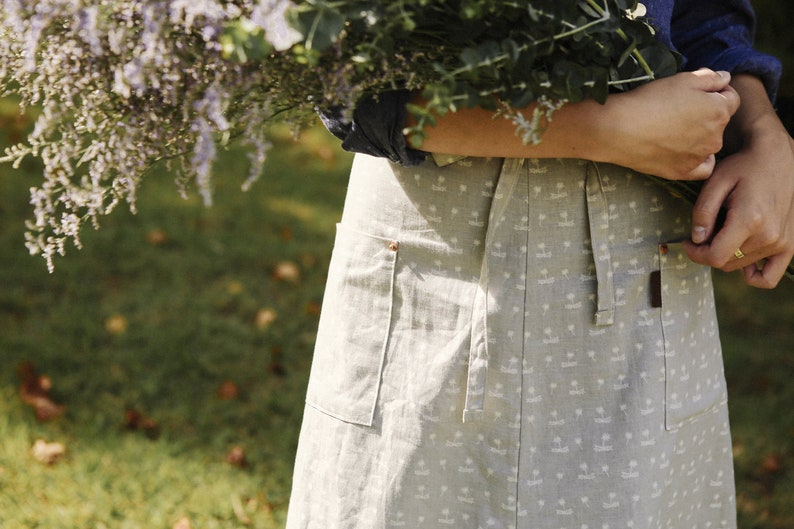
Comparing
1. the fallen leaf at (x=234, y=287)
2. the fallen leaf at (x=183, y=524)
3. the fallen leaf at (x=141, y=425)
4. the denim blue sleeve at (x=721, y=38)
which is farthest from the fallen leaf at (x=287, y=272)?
the denim blue sleeve at (x=721, y=38)

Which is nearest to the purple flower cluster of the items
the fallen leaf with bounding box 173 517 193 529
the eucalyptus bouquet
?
the eucalyptus bouquet

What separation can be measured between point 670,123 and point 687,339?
482 mm

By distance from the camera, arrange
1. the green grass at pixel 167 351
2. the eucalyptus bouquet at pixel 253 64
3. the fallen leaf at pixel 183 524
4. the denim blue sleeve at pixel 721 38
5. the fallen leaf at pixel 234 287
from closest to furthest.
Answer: the eucalyptus bouquet at pixel 253 64 → the denim blue sleeve at pixel 721 38 → the fallen leaf at pixel 183 524 → the green grass at pixel 167 351 → the fallen leaf at pixel 234 287

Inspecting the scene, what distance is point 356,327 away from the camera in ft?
4.99

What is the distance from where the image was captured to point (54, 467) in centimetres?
297

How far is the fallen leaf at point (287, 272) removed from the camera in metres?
4.31

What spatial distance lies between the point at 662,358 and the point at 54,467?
7.84 ft

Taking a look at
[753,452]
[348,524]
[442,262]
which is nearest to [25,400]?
[348,524]

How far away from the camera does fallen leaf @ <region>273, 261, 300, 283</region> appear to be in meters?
4.31

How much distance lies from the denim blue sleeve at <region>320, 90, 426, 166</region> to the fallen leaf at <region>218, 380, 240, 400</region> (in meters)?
2.30

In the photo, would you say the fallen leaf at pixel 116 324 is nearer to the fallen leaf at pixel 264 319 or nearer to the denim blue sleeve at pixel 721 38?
the fallen leaf at pixel 264 319

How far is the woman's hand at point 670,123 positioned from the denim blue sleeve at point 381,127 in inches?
12.9

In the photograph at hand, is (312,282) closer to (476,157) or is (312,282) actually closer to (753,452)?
(753,452)

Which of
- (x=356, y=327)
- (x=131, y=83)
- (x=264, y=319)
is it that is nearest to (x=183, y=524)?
(x=264, y=319)
